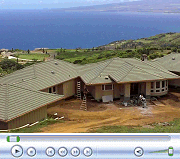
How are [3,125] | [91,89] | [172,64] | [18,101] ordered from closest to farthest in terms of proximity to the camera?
[3,125]
[18,101]
[91,89]
[172,64]

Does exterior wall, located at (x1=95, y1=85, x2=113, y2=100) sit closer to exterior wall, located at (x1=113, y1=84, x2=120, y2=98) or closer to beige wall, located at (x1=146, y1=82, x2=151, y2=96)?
exterior wall, located at (x1=113, y1=84, x2=120, y2=98)

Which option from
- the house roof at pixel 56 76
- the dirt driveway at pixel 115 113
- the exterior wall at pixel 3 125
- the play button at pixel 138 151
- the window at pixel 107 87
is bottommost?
the dirt driveway at pixel 115 113

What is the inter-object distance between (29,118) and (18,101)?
4.24 ft

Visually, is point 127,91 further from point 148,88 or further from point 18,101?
point 18,101

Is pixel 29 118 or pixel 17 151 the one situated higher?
pixel 17 151

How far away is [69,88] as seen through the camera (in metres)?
25.5

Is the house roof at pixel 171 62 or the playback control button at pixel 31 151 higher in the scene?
the playback control button at pixel 31 151

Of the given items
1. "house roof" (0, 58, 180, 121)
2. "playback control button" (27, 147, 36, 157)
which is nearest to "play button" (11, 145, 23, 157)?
"playback control button" (27, 147, 36, 157)

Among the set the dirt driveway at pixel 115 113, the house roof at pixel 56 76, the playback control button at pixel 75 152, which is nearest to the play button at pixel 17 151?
the playback control button at pixel 75 152

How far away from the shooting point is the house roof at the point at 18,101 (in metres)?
15.9

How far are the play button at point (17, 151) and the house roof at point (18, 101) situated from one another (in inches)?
480

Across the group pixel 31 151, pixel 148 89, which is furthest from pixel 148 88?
pixel 31 151

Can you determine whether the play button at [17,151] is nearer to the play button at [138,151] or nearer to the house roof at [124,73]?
the play button at [138,151]

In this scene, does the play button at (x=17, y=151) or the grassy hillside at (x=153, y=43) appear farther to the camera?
the grassy hillside at (x=153, y=43)
